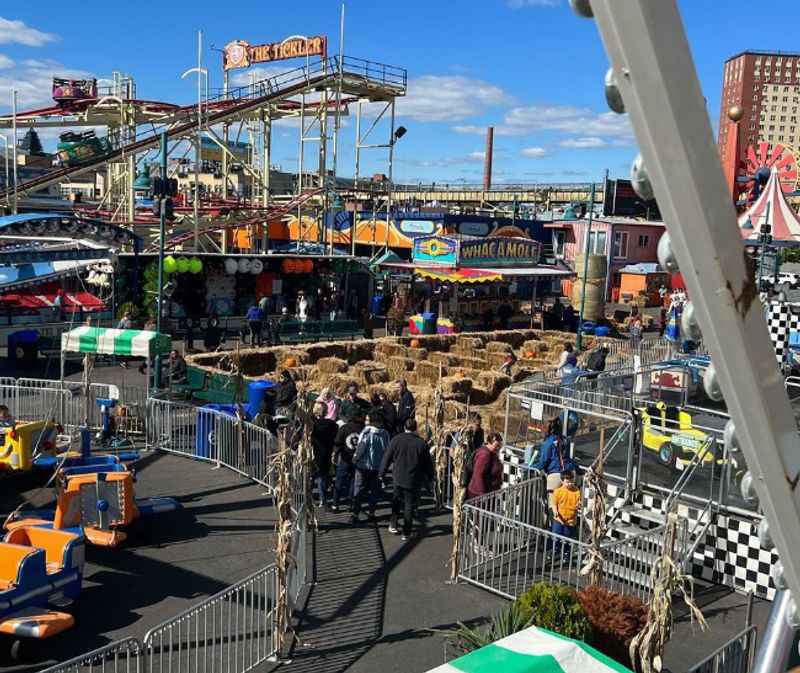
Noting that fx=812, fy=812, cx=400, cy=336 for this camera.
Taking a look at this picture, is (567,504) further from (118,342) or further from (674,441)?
(118,342)

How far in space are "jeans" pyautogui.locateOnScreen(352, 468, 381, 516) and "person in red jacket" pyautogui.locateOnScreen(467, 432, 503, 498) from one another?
1.40 meters

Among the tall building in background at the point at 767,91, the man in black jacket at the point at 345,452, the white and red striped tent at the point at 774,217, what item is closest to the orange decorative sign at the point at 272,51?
the white and red striped tent at the point at 774,217

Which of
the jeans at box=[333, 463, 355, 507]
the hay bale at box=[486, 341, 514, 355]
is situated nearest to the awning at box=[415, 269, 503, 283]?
the hay bale at box=[486, 341, 514, 355]

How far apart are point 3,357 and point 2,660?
17406mm

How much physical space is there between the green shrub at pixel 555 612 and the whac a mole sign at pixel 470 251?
960 inches

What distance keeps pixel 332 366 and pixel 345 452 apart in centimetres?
984

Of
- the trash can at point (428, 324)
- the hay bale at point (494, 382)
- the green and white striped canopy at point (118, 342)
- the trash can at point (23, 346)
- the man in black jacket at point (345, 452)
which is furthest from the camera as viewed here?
the trash can at point (428, 324)

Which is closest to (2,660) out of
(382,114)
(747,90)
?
(382,114)

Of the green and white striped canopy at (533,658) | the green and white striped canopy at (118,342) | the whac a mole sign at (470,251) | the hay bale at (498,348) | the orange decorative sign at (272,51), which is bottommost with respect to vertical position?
the hay bale at (498,348)

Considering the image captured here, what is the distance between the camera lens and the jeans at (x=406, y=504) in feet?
34.4

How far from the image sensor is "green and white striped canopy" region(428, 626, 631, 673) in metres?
4.93

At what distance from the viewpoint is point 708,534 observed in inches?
390

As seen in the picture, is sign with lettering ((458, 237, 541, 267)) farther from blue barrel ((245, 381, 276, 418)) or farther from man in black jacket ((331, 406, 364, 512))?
man in black jacket ((331, 406, 364, 512))

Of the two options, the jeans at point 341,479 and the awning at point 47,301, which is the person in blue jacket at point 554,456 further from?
the awning at point 47,301
